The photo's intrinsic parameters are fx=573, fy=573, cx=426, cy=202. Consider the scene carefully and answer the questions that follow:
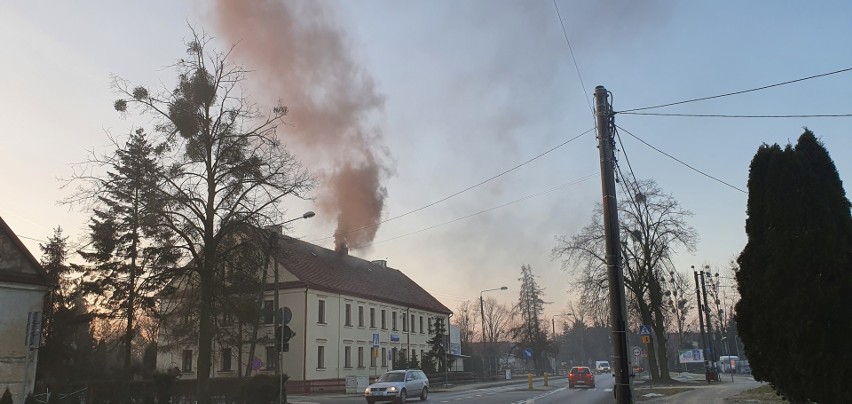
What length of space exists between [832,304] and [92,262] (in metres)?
39.3

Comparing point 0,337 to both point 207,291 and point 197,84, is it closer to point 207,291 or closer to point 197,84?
point 207,291

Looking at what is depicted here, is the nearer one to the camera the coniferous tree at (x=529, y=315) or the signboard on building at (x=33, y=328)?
the signboard on building at (x=33, y=328)

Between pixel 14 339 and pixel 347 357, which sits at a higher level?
pixel 14 339

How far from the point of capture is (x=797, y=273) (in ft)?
33.2

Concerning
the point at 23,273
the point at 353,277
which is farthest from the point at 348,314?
the point at 23,273

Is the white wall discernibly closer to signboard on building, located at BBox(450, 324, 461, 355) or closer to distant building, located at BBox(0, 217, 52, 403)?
distant building, located at BBox(0, 217, 52, 403)

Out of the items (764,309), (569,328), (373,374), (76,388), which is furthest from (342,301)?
(569,328)

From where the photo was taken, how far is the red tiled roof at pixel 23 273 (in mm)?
19031

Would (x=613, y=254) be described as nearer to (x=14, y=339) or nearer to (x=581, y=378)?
(x=14, y=339)

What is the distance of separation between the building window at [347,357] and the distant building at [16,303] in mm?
29685

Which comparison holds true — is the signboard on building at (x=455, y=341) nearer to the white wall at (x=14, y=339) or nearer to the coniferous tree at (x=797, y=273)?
the white wall at (x=14, y=339)

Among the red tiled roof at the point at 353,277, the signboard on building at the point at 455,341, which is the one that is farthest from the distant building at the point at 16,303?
A: the signboard on building at the point at 455,341

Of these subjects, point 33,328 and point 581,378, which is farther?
point 581,378

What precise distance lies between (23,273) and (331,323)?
28.7m
